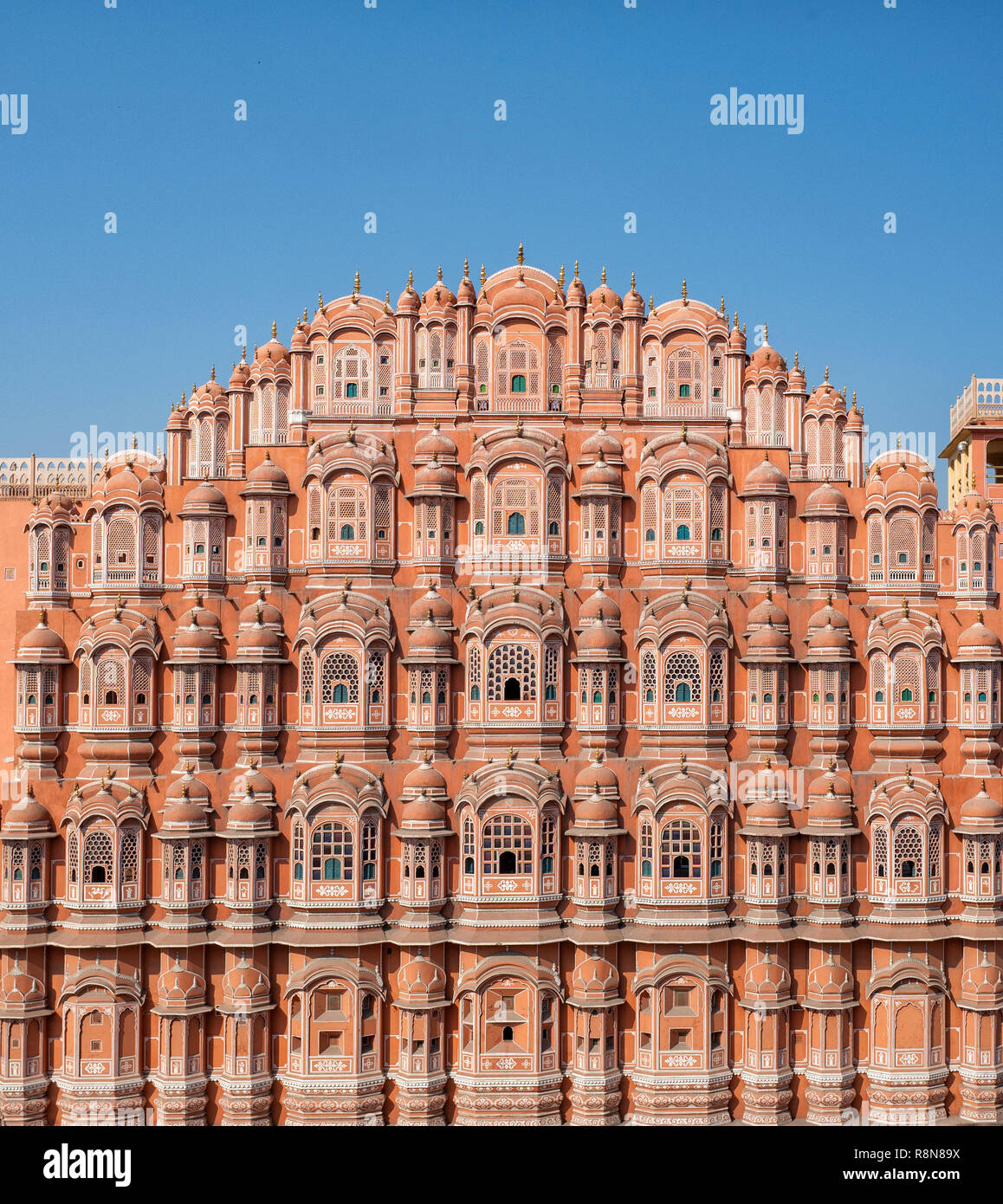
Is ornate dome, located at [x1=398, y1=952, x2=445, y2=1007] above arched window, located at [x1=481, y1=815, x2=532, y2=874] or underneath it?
underneath

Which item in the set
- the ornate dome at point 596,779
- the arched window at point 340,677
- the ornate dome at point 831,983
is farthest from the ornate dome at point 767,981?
the arched window at point 340,677

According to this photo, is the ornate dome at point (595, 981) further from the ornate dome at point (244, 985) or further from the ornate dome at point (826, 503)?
the ornate dome at point (826, 503)

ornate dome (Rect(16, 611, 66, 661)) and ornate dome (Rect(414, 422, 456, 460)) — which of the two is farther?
ornate dome (Rect(414, 422, 456, 460))

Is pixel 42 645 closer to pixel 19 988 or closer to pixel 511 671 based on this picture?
pixel 19 988

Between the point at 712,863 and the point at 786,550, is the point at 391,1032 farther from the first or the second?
the point at 786,550

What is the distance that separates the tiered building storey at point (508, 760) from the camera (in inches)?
1189

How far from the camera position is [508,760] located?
3047 centimetres

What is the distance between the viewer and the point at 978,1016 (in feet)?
100

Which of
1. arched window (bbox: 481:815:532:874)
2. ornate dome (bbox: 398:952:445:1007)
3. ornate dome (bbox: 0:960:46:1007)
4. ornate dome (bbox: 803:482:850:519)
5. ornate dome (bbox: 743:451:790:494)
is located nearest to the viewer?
ornate dome (bbox: 398:952:445:1007)

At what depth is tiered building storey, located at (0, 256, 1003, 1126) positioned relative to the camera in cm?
3020

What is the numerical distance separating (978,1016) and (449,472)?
20.8 metres

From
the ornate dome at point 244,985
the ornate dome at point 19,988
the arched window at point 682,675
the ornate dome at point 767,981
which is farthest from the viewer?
the arched window at point 682,675

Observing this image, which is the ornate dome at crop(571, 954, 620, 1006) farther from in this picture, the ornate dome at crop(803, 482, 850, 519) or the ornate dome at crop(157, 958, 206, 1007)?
the ornate dome at crop(803, 482, 850, 519)

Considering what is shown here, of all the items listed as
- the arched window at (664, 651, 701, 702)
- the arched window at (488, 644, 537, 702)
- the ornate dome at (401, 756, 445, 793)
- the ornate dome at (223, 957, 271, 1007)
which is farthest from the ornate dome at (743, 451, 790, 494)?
the ornate dome at (223, 957, 271, 1007)
